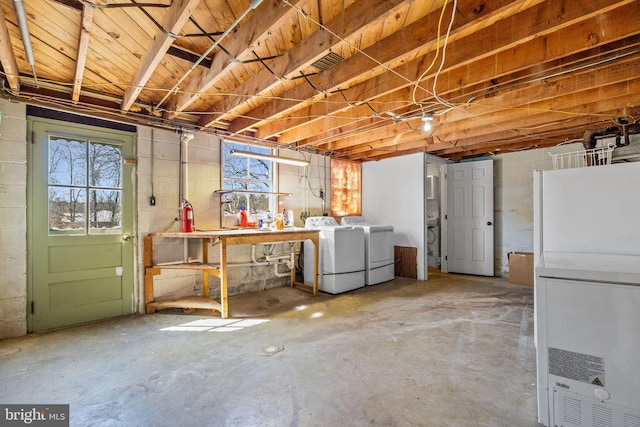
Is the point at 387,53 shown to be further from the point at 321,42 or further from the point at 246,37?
the point at 246,37

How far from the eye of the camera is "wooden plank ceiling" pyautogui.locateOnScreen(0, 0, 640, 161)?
171cm

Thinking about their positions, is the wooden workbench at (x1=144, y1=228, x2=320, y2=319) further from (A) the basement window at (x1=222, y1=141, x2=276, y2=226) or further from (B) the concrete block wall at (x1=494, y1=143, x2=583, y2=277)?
(B) the concrete block wall at (x1=494, y1=143, x2=583, y2=277)

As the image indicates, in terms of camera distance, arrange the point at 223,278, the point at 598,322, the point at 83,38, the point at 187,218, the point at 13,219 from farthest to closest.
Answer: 1. the point at 187,218
2. the point at 223,278
3. the point at 13,219
4. the point at 83,38
5. the point at 598,322

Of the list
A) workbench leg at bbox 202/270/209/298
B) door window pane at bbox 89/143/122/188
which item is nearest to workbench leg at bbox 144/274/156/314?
workbench leg at bbox 202/270/209/298

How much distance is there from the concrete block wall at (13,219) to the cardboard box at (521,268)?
621 centimetres

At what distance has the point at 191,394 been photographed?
1.78 m

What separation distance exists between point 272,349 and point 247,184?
2.48 meters

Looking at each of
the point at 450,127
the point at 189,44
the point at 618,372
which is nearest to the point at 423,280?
the point at 450,127

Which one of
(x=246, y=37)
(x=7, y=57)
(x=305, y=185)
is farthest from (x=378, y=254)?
(x=7, y=57)

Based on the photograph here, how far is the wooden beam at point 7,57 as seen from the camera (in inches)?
66.3

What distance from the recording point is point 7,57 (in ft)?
6.51

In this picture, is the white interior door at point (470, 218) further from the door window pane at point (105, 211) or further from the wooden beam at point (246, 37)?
the door window pane at point (105, 211)

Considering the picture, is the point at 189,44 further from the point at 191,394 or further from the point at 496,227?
the point at 496,227

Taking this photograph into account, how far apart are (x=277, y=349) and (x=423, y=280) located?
3.30m
